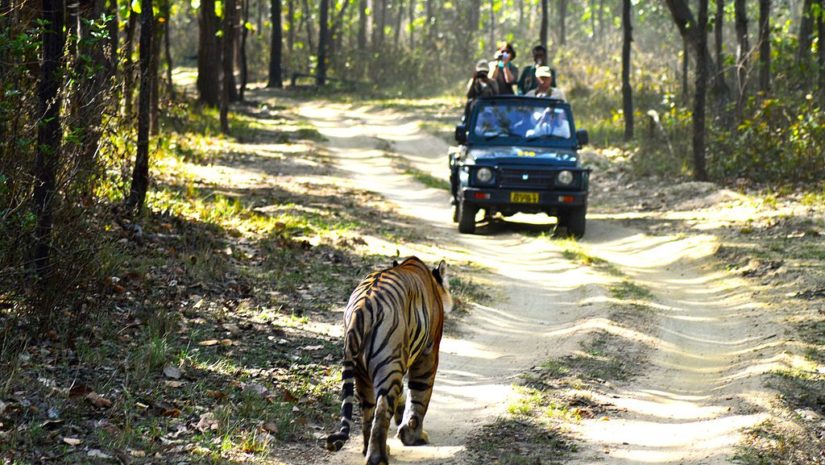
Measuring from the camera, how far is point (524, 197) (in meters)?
14.6

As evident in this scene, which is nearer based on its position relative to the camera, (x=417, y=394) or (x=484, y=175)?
(x=417, y=394)

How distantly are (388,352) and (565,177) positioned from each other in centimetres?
941

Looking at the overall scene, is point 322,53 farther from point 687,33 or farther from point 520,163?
point 520,163

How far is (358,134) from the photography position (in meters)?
28.8

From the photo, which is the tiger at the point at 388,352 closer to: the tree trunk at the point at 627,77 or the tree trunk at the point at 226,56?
the tree trunk at the point at 226,56

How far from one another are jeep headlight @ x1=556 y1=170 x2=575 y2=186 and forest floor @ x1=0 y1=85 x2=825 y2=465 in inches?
33.8

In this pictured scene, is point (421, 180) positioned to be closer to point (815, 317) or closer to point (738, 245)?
point (738, 245)

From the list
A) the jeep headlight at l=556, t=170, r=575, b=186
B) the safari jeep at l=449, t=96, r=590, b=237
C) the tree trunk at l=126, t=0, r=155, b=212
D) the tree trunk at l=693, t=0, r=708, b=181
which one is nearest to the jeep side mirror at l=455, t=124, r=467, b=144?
the safari jeep at l=449, t=96, r=590, b=237

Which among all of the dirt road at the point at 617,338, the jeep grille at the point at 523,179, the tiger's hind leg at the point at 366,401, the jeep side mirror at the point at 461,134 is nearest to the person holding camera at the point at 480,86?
the jeep side mirror at the point at 461,134

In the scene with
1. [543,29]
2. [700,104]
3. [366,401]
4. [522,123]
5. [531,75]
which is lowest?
[366,401]

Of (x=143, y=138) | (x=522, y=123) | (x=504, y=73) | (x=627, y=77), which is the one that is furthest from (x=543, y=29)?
(x=143, y=138)

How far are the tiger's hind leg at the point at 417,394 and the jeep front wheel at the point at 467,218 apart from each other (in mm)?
8673

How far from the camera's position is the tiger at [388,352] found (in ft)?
18.2

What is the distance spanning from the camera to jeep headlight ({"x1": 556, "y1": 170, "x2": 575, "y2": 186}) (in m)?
14.6
